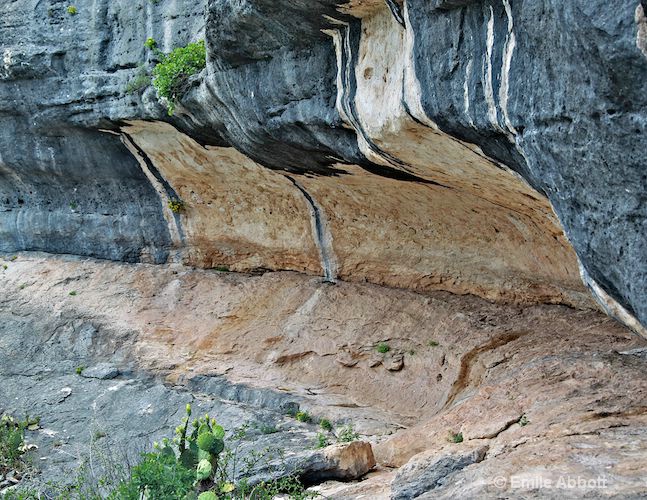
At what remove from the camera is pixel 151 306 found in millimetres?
11352

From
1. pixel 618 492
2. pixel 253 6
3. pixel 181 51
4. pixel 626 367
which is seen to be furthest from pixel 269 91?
pixel 618 492

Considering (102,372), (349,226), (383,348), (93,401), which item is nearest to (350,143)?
(383,348)

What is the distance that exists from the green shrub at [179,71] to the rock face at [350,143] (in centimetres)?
20

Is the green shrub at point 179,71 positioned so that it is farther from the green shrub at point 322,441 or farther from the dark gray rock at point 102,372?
the green shrub at point 322,441

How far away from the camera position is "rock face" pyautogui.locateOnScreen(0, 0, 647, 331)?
4.26 meters

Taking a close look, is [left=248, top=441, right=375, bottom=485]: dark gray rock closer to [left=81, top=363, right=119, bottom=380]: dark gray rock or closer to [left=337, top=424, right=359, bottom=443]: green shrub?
[left=337, top=424, right=359, bottom=443]: green shrub

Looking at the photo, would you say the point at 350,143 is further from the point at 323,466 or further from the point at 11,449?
the point at 11,449

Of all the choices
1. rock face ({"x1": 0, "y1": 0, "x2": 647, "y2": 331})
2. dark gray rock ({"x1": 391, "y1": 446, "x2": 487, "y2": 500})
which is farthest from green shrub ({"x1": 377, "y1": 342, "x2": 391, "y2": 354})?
dark gray rock ({"x1": 391, "y1": 446, "x2": 487, "y2": 500})

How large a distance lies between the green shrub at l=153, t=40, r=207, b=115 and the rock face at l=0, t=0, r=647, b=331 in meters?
0.20

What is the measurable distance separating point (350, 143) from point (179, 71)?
2.85 metres

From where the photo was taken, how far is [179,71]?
30.2ft

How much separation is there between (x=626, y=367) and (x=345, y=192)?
4.83 m

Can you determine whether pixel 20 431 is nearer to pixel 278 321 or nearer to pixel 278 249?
pixel 278 321

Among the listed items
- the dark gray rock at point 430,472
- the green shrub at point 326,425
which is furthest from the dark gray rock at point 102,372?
the dark gray rock at point 430,472
